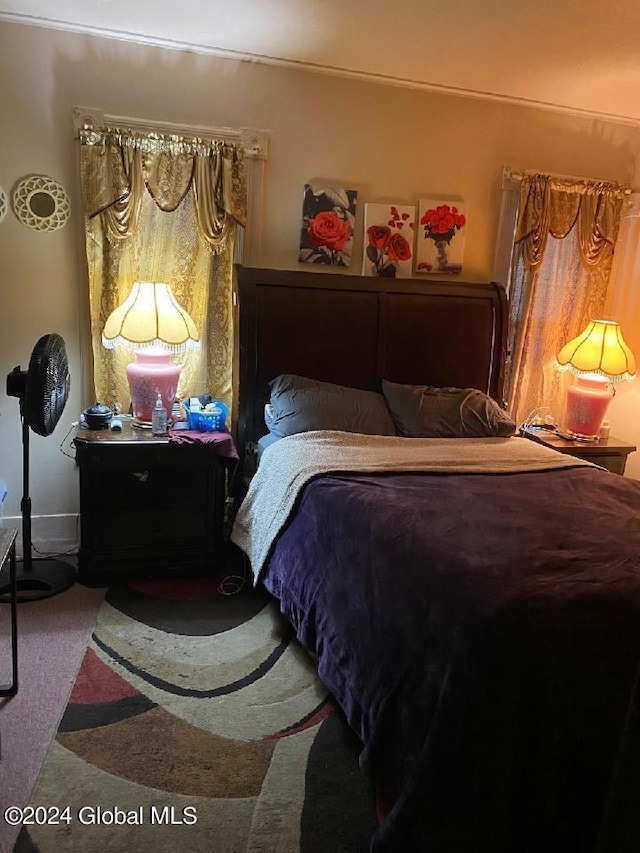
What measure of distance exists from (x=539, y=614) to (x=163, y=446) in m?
1.90

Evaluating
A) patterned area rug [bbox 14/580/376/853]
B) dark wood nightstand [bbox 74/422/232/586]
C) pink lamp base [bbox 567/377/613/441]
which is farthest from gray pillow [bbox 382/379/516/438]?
patterned area rug [bbox 14/580/376/853]

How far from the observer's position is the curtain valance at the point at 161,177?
3057mm

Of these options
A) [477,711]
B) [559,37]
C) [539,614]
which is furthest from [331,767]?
[559,37]

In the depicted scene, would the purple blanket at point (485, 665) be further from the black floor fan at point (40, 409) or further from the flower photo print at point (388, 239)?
the flower photo print at point (388, 239)

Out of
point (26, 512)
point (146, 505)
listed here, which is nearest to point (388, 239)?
point (146, 505)

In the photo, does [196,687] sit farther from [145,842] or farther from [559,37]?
[559,37]

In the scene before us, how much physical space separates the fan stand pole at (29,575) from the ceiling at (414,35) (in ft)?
6.15

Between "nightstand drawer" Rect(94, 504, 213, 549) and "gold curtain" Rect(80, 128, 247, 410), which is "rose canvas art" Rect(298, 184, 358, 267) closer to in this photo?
"gold curtain" Rect(80, 128, 247, 410)

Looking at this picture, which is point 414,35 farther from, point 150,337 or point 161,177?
point 150,337

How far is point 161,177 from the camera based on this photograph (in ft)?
10.3

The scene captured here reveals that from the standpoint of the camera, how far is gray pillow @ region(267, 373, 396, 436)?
308 cm

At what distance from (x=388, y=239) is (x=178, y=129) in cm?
125

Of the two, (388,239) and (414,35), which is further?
(388,239)

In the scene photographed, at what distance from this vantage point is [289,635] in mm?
2684
